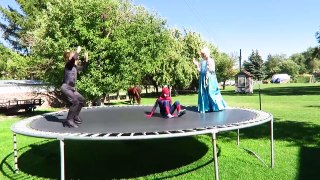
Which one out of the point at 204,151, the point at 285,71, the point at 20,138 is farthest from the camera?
the point at 285,71

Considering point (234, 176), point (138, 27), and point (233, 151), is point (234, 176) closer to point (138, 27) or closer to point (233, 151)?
point (233, 151)

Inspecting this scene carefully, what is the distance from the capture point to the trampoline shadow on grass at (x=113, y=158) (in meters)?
5.80

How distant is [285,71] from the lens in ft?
300

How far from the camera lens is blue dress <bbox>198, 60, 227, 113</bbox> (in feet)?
20.6

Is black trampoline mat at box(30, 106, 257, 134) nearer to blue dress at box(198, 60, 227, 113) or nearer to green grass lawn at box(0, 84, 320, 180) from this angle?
blue dress at box(198, 60, 227, 113)

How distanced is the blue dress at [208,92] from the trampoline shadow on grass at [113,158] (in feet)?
3.22

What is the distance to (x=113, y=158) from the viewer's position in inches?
267

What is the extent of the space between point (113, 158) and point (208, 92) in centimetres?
234

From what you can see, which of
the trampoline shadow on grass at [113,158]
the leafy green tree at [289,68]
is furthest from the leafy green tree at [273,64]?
the trampoline shadow on grass at [113,158]

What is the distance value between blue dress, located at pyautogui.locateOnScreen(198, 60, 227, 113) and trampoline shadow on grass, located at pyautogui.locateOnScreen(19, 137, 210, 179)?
981mm

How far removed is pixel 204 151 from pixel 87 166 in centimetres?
245

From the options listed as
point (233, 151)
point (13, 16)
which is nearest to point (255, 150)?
point (233, 151)

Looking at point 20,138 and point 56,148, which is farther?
point 20,138

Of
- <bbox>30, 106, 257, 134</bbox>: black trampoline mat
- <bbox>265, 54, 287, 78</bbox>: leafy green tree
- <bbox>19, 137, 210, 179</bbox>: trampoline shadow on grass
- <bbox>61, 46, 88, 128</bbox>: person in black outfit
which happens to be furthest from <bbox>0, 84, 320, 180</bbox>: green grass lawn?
<bbox>265, 54, 287, 78</bbox>: leafy green tree
